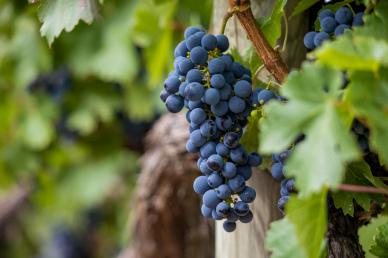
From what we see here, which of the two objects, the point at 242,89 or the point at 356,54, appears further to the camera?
the point at 242,89

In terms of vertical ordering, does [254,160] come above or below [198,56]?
below

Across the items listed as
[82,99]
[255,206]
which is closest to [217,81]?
[255,206]

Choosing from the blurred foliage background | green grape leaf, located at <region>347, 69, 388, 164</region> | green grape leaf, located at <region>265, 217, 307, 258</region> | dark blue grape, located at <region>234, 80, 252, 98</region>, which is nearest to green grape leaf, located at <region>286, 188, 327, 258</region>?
green grape leaf, located at <region>265, 217, 307, 258</region>

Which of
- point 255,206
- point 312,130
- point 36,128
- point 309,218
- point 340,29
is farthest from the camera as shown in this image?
point 36,128

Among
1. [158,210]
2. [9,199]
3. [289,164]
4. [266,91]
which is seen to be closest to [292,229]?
[289,164]

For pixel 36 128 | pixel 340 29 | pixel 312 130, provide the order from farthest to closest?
pixel 36 128 < pixel 340 29 < pixel 312 130

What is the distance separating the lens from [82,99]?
2.90 meters

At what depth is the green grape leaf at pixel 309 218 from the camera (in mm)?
812

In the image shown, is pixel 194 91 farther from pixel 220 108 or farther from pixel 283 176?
pixel 283 176

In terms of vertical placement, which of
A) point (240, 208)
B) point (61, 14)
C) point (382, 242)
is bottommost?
point (382, 242)

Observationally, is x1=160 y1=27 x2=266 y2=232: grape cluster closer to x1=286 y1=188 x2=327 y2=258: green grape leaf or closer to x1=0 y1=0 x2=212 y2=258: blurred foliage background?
x1=286 y1=188 x2=327 y2=258: green grape leaf

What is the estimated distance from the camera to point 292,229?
825 mm

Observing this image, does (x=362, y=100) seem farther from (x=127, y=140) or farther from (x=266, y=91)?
(x=127, y=140)

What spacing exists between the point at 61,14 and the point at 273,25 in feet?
1.12
